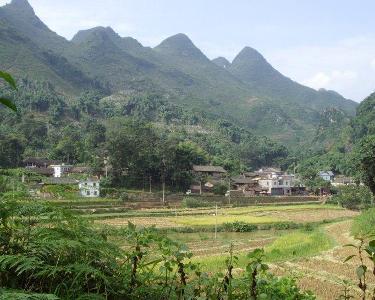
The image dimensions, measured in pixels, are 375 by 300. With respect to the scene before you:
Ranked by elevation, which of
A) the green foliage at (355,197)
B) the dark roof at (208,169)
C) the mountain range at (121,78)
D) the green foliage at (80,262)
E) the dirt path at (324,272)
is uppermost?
the mountain range at (121,78)

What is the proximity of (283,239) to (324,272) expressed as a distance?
10.4 m

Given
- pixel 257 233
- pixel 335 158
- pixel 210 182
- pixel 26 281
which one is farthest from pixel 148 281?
pixel 335 158

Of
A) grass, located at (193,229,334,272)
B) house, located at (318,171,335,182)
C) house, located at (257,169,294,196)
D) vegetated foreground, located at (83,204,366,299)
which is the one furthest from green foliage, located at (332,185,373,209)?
grass, located at (193,229,334,272)

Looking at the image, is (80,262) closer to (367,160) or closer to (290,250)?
(290,250)

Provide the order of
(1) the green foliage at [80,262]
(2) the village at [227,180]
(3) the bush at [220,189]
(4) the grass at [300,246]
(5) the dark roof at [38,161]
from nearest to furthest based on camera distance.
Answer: (1) the green foliage at [80,262]
(4) the grass at [300,246]
(2) the village at [227,180]
(5) the dark roof at [38,161]
(3) the bush at [220,189]

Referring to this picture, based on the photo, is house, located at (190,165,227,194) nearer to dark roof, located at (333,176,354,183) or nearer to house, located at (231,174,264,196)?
house, located at (231,174,264,196)

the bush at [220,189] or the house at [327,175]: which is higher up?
the house at [327,175]

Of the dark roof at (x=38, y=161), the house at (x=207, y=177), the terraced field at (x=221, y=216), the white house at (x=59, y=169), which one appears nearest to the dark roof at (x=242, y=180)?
the house at (x=207, y=177)

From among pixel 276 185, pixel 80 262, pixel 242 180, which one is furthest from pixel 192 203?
pixel 80 262

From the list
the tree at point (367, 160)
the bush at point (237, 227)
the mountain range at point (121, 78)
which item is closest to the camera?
the tree at point (367, 160)

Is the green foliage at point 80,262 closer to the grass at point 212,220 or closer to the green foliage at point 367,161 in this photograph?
the green foliage at point 367,161

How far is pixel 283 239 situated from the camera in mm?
23453

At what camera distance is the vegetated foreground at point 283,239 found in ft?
40.1

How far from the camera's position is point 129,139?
54.9 metres
